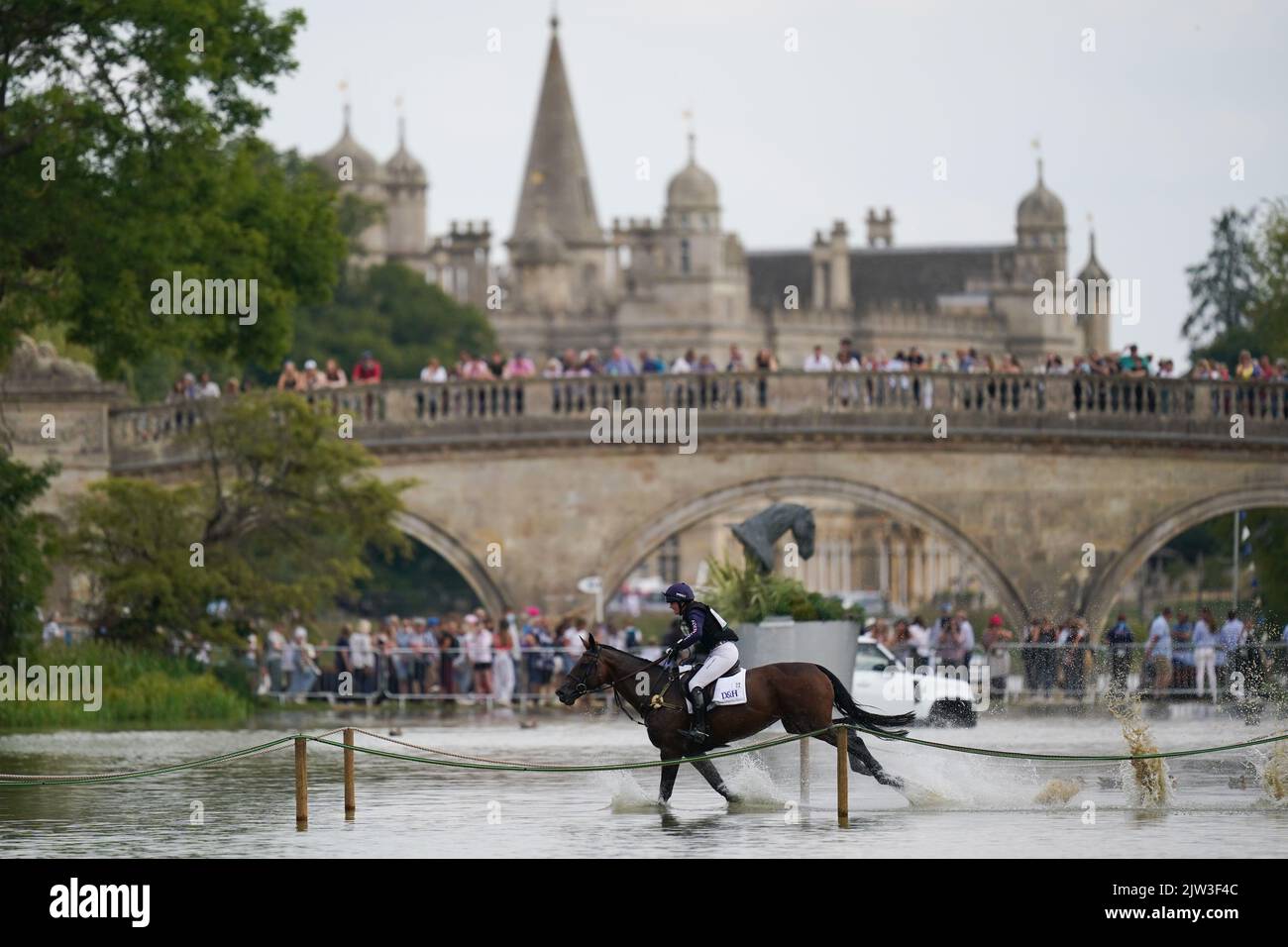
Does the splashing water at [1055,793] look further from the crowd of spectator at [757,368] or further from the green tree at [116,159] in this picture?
the crowd of spectator at [757,368]

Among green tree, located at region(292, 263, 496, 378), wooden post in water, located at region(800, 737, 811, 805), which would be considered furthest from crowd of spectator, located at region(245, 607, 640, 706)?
green tree, located at region(292, 263, 496, 378)

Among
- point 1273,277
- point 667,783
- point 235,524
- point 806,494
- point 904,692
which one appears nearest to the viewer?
point 667,783

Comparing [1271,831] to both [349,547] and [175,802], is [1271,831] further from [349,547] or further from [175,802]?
[349,547]

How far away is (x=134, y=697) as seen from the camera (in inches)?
1395

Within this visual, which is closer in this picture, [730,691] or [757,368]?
[730,691]

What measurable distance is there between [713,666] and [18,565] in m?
13.5

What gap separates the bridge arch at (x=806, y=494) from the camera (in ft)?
148

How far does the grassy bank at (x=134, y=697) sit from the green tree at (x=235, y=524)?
0.88 metres

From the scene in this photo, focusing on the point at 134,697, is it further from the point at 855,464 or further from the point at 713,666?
the point at 855,464

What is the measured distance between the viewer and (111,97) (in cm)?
3456

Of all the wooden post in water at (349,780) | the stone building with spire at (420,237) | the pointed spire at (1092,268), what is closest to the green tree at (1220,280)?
the pointed spire at (1092,268)

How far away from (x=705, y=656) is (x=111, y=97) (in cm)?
1406

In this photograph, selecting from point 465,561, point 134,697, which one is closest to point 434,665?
point 465,561
